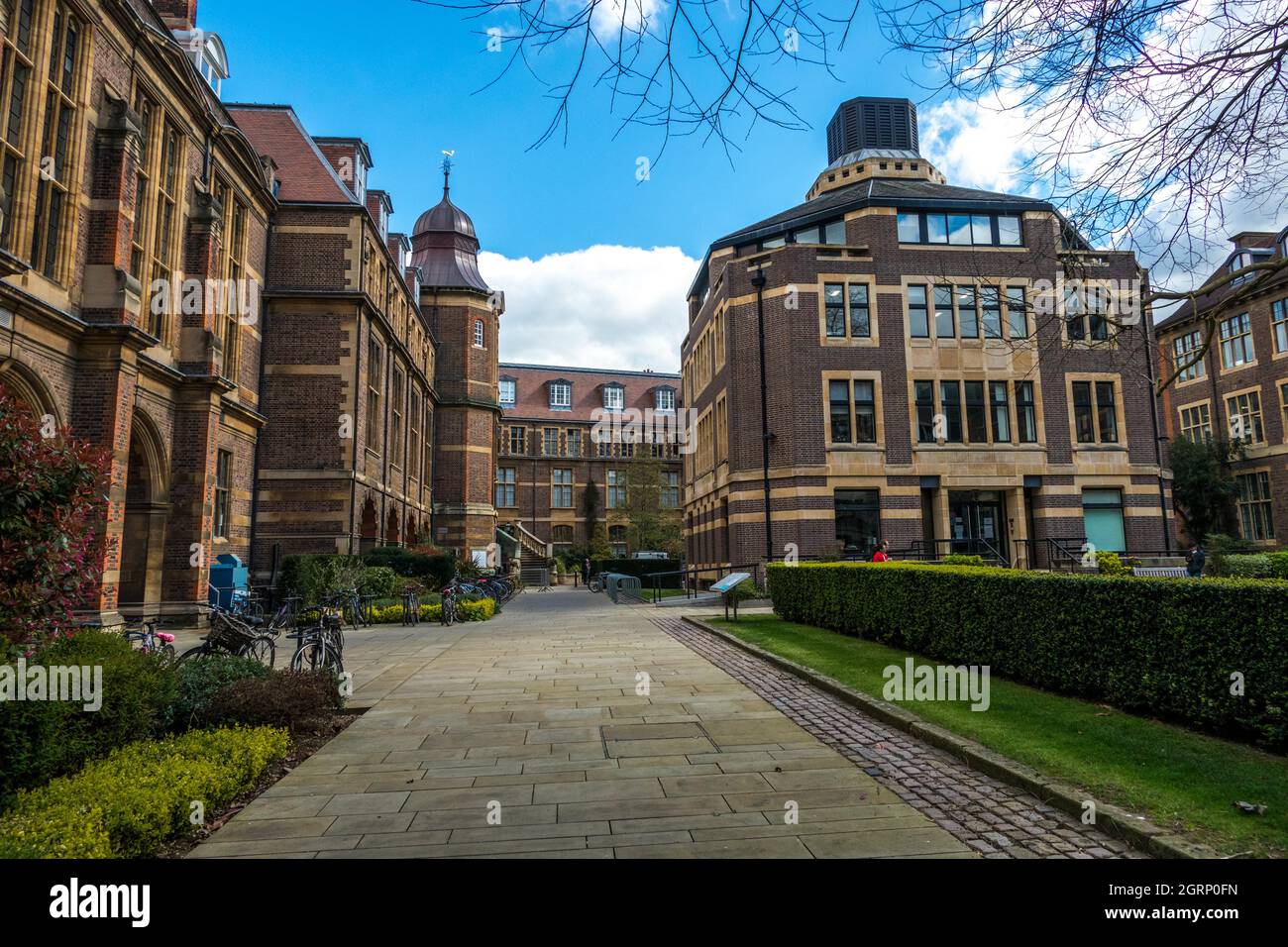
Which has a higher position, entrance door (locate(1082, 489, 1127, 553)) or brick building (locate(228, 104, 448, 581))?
brick building (locate(228, 104, 448, 581))

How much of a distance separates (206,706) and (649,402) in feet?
212

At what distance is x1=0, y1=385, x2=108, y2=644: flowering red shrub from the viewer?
4.73m

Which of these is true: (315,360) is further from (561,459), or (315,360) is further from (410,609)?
(561,459)

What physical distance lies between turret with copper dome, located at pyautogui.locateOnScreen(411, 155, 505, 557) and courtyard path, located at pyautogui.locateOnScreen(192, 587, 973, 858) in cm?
3073

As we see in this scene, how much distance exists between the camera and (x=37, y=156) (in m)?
11.6

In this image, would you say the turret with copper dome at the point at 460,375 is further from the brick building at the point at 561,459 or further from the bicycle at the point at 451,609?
the bicycle at the point at 451,609

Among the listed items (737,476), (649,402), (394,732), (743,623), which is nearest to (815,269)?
(737,476)

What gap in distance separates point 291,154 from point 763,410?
1944 centimetres

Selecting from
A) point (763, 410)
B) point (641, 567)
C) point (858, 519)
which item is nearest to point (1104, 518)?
point (858, 519)

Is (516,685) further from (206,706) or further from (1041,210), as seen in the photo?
(1041,210)

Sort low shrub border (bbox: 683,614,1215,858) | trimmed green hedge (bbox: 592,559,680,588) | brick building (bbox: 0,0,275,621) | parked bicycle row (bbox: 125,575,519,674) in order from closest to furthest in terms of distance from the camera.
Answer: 1. low shrub border (bbox: 683,614,1215,858)
2. parked bicycle row (bbox: 125,575,519,674)
3. brick building (bbox: 0,0,275,621)
4. trimmed green hedge (bbox: 592,559,680,588)

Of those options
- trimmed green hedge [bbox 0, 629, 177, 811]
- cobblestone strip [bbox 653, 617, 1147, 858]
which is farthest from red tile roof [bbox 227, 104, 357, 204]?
cobblestone strip [bbox 653, 617, 1147, 858]

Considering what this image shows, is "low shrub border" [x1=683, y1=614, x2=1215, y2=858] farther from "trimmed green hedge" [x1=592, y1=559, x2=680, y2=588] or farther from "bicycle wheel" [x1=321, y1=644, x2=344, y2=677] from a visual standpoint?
"trimmed green hedge" [x1=592, y1=559, x2=680, y2=588]

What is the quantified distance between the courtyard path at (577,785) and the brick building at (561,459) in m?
51.3
